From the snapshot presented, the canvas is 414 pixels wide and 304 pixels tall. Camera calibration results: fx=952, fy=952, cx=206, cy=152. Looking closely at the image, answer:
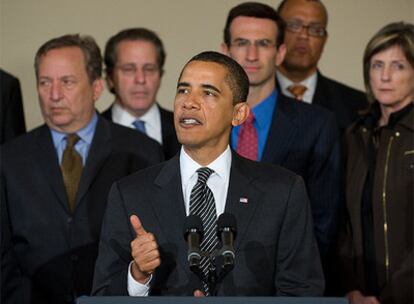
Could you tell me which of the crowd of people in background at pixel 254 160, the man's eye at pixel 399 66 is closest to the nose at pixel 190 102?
the crowd of people in background at pixel 254 160

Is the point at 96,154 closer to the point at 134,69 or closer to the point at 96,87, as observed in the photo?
the point at 96,87

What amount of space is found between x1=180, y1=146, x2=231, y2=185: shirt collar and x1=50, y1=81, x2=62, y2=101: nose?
1.07m

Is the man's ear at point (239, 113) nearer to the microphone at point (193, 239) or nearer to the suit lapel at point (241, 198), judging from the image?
the suit lapel at point (241, 198)

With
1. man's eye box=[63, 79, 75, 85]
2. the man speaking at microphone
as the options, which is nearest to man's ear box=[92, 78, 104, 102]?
man's eye box=[63, 79, 75, 85]

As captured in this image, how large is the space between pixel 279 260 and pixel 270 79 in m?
1.24

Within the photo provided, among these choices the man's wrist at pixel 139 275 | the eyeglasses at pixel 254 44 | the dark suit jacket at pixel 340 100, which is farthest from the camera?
the dark suit jacket at pixel 340 100

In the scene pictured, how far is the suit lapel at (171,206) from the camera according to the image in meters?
2.72

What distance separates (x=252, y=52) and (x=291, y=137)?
1.25ft

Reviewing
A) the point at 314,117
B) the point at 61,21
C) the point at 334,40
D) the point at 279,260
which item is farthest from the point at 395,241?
the point at 61,21

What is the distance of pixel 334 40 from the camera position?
5.08 m

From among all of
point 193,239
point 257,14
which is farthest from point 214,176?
point 257,14

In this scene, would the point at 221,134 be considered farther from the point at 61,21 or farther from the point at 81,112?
the point at 61,21

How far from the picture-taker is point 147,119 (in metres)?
4.30

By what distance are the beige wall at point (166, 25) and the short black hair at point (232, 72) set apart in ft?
6.95
